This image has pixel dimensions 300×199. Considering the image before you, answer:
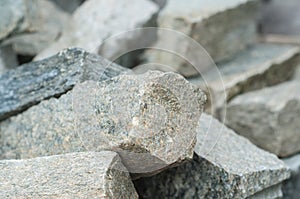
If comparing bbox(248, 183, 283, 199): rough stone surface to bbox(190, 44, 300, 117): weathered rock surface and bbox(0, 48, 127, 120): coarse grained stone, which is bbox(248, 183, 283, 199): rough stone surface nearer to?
bbox(0, 48, 127, 120): coarse grained stone

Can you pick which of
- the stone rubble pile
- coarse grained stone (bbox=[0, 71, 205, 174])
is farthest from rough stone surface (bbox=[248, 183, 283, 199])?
coarse grained stone (bbox=[0, 71, 205, 174])

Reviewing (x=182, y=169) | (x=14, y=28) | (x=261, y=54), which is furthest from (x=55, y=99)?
(x=261, y=54)

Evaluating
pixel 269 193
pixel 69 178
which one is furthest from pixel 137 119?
pixel 269 193

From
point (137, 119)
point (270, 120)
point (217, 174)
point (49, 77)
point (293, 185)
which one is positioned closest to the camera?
point (137, 119)

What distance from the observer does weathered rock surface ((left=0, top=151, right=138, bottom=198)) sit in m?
1.09

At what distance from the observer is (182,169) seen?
1.34 meters

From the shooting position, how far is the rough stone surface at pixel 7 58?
1.97 m

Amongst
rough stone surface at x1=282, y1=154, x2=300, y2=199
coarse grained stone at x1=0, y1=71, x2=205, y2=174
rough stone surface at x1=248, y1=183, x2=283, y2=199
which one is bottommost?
rough stone surface at x1=282, y1=154, x2=300, y2=199

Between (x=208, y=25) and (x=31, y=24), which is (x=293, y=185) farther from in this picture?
(x=31, y=24)

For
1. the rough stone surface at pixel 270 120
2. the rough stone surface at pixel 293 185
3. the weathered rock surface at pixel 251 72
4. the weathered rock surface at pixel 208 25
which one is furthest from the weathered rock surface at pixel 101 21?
the rough stone surface at pixel 293 185

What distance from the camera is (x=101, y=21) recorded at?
2.07 m

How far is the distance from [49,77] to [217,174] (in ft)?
1.44

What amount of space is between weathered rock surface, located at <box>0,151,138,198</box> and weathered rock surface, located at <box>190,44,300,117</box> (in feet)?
2.66

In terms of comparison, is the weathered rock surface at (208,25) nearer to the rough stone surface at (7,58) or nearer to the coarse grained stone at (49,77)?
the rough stone surface at (7,58)
